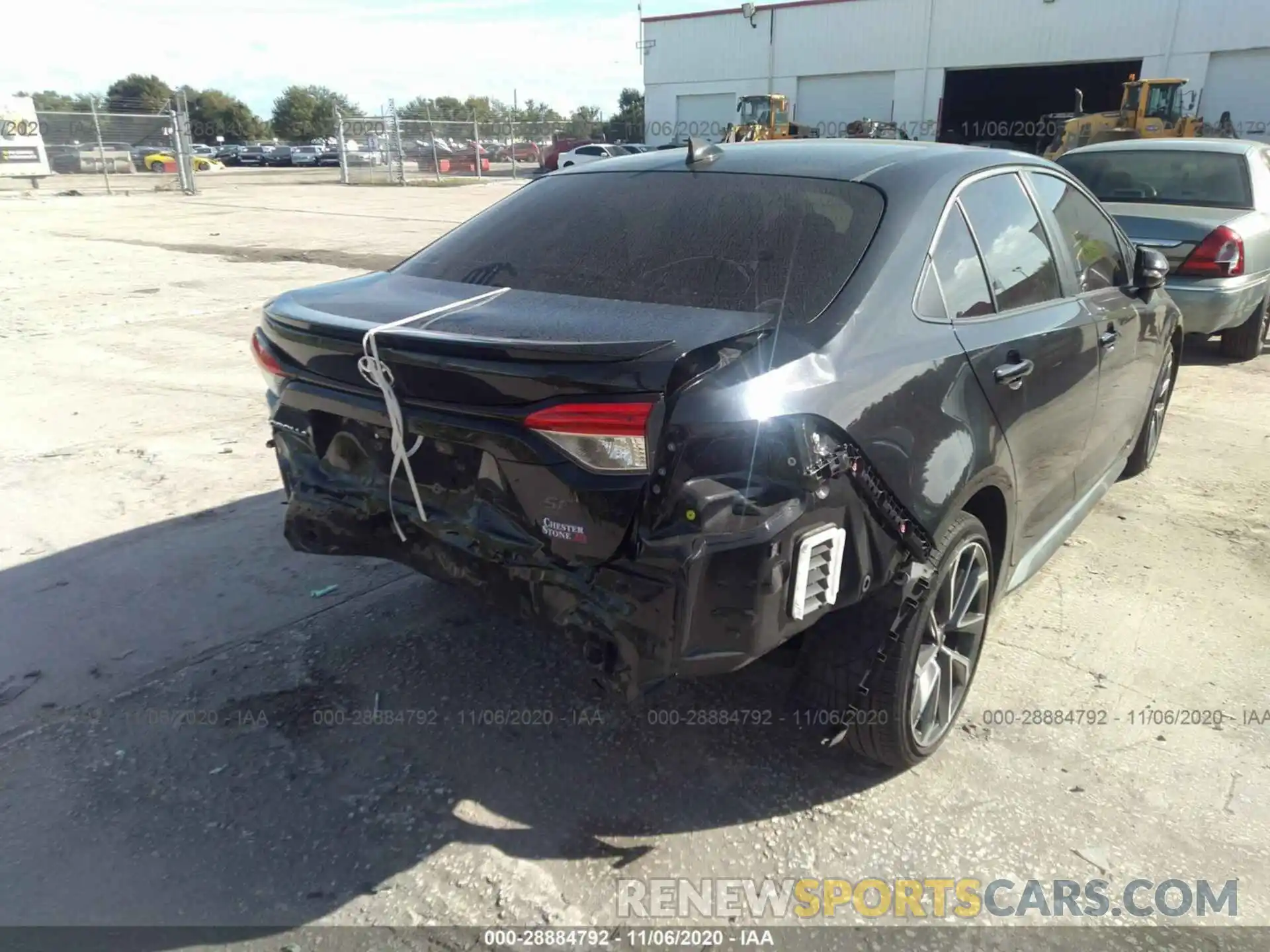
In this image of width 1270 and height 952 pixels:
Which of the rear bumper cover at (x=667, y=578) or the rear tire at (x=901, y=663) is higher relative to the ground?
the rear bumper cover at (x=667, y=578)

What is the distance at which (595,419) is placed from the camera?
7.18 feet

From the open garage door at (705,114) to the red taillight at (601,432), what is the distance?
44.5 meters

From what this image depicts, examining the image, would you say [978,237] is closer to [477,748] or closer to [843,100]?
[477,748]

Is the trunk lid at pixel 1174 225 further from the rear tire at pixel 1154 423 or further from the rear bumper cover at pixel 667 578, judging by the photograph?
the rear bumper cover at pixel 667 578

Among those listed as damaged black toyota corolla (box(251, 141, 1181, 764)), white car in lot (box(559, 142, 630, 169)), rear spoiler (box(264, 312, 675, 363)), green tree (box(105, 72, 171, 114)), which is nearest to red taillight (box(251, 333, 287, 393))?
damaged black toyota corolla (box(251, 141, 1181, 764))

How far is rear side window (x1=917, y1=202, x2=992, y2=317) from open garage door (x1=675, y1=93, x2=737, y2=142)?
43583 mm

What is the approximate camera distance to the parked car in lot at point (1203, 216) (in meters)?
6.77

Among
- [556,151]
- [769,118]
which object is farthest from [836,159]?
[556,151]

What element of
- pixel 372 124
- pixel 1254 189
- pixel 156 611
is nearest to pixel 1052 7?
pixel 372 124

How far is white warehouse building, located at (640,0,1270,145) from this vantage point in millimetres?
32125

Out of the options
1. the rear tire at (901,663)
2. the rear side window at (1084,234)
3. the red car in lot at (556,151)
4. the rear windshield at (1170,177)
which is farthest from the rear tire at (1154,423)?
the red car in lot at (556,151)

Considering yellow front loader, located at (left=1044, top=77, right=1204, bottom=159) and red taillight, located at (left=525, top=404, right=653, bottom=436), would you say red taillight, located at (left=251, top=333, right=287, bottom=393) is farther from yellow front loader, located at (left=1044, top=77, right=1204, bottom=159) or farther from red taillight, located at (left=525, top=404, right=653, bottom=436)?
yellow front loader, located at (left=1044, top=77, right=1204, bottom=159)

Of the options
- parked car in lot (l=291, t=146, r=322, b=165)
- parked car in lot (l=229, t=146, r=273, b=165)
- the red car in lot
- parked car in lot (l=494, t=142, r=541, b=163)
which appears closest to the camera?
the red car in lot

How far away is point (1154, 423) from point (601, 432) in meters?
4.06
